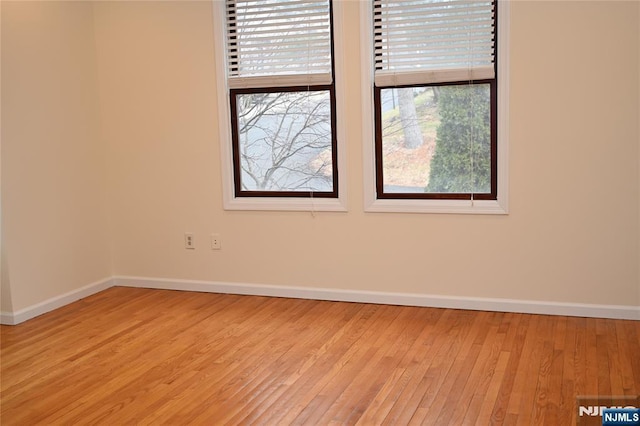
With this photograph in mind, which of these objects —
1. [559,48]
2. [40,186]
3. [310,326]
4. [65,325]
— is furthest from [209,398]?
[559,48]

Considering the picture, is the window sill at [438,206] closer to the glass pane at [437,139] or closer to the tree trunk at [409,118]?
the glass pane at [437,139]

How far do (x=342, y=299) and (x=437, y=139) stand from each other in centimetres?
131

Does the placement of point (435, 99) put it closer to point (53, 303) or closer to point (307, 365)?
point (307, 365)

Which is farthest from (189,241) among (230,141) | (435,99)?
(435,99)

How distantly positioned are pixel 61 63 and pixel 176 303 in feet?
6.34

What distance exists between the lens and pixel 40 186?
461cm

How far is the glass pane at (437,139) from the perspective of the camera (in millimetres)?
4309

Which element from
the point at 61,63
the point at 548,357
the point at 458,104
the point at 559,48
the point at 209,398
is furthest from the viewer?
the point at 61,63

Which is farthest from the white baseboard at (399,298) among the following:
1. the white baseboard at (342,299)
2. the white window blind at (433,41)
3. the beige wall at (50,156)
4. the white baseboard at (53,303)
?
the white window blind at (433,41)

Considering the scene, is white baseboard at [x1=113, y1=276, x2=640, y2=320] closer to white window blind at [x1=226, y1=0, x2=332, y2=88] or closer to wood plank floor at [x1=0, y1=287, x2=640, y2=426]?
wood plank floor at [x1=0, y1=287, x2=640, y2=426]

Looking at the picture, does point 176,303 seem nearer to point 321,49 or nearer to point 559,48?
point 321,49

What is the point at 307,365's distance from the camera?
350 cm

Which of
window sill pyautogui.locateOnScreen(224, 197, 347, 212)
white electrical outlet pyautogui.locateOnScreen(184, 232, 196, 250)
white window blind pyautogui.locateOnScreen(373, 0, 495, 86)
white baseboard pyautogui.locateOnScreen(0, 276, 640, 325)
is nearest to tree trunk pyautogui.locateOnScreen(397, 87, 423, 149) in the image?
white window blind pyautogui.locateOnScreen(373, 0, 495, 86)

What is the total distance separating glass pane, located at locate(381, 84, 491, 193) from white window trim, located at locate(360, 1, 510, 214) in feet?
0.34
